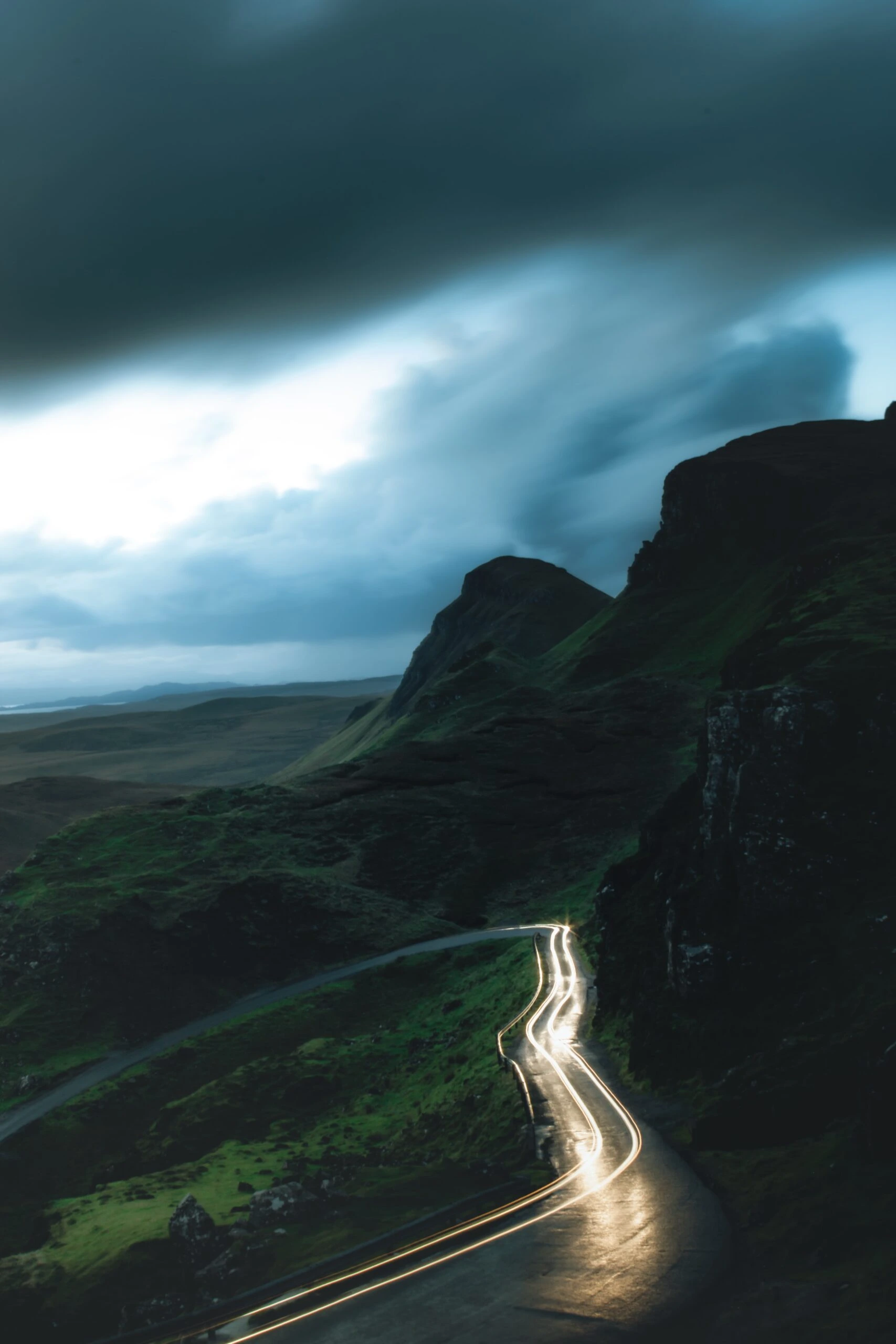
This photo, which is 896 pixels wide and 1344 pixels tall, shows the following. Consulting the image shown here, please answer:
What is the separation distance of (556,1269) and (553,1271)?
198 millimetres

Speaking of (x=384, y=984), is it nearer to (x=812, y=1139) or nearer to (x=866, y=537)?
(x=812, y=1139)

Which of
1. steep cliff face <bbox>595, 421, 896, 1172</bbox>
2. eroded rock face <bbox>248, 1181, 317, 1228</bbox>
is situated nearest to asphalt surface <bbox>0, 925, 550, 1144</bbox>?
Answer: steep cliff face <bbox>595, 421, 896, 1172</bbox>

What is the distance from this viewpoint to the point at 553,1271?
36875 mm

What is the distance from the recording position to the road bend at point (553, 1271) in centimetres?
3422

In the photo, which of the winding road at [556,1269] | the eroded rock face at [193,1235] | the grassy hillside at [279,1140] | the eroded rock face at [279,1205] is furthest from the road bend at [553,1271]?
the eroded rock face at [279,1205]

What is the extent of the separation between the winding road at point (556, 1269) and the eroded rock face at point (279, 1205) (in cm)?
955

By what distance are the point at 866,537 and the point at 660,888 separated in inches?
3863

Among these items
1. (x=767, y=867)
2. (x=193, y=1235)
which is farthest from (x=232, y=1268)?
(x=767, y=867)

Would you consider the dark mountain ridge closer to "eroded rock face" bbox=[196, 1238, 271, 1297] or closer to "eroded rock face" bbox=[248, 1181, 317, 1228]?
"eroded rock face" bbox=[248, 1181, 317, 1228]

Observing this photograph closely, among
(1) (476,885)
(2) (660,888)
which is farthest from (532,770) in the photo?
(2) (660,888)

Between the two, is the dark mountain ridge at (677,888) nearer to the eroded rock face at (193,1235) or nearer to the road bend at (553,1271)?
the road bend at (553,1271)

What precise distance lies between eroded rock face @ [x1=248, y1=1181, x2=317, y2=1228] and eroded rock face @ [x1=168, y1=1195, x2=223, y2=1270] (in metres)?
2.20

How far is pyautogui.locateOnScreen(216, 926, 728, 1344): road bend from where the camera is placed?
112ft

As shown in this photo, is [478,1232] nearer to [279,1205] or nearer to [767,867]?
[279,1205]
